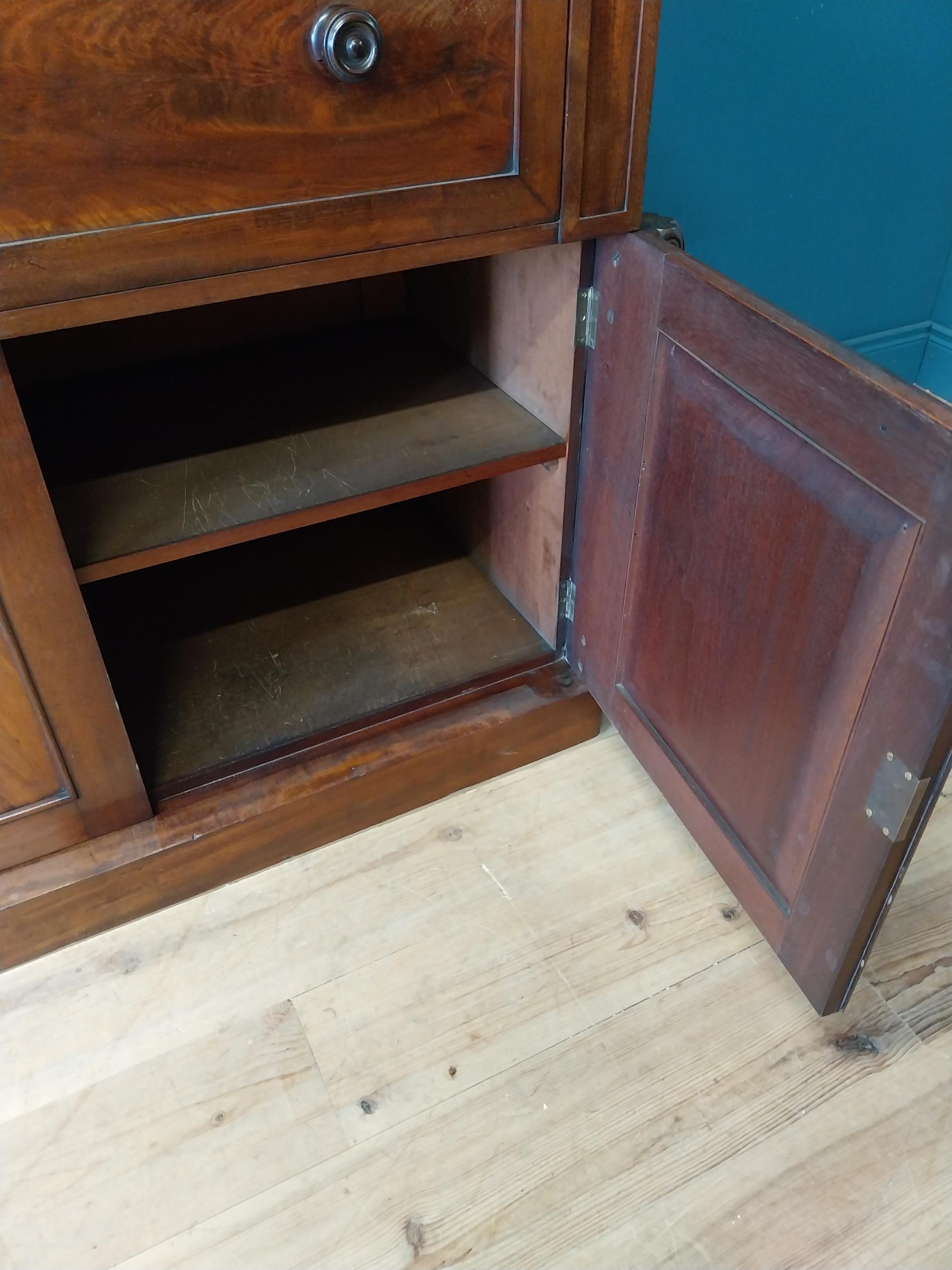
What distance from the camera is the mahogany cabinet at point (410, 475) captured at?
57cm

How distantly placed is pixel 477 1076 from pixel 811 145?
1.29 meters

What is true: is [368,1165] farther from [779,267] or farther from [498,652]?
[779,267]

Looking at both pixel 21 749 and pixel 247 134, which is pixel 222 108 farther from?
pixel 21 749

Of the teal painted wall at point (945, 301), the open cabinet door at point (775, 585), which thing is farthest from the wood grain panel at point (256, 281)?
the teal painted wall at point (945, 301)

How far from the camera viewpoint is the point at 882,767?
60 cm

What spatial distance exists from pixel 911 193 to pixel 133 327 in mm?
1204

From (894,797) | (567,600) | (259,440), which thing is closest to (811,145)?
(567,600)

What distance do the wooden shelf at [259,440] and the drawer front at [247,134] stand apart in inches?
9.2

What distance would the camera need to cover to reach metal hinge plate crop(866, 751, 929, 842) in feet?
1.89

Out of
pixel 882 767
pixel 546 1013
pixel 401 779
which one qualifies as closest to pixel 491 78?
pixel 882 767

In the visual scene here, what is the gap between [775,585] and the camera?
656 mm

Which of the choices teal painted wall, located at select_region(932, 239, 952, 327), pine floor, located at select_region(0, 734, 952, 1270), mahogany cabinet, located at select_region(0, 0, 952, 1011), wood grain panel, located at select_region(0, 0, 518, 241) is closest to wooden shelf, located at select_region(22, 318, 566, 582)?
mahogany cabinet, located at select_region(0, 0, 952, 1011)

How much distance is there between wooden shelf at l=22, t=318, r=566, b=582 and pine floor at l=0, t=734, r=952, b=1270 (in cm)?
39

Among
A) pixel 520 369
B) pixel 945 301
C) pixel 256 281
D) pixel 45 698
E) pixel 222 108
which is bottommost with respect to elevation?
A: pixel 945 301
